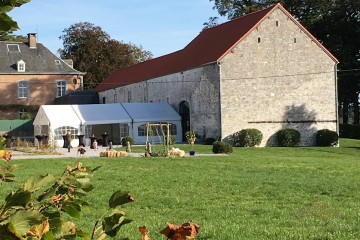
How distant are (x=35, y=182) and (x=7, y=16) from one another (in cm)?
51

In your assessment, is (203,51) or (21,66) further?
(21,66)

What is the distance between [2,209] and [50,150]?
109 feet

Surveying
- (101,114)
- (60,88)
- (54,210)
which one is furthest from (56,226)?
(60,88)

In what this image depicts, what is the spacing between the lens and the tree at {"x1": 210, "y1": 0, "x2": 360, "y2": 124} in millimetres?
53688

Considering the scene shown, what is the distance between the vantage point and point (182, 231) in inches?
67.1

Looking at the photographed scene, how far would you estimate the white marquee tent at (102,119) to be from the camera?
4400cm

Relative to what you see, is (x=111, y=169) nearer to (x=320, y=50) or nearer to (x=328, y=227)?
(x=328, y=227)

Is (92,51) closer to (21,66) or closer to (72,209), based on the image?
(21,66)

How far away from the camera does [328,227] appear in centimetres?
825

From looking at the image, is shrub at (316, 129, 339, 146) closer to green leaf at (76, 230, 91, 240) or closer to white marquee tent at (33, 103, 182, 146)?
white marquee tent at (33, 103, 182, 146)

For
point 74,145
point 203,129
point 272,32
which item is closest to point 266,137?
point 203,129

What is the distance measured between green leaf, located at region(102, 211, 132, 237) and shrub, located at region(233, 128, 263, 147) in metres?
39.3

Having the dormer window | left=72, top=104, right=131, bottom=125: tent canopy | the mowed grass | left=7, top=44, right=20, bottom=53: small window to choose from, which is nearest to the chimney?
left=7, top=44, right=20, bottom=53: small window

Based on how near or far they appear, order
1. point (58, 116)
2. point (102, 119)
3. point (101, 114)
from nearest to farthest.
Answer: point (58, 116)
point (102, 119)
point (101, 114)
